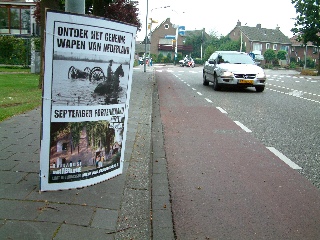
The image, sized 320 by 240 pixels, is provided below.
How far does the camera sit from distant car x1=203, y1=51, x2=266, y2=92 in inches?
683

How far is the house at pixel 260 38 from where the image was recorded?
3841 inches

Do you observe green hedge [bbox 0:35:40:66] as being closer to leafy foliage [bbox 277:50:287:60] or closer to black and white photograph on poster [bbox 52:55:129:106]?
black and white photograph on poster [bbox 52:55:129:106]

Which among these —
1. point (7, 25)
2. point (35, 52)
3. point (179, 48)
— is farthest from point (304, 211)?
point (179, 48)

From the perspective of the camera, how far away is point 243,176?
5246mm

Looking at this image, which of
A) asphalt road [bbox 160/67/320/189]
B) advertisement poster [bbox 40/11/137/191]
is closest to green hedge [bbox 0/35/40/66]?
asphalt road [bbox 160/67/320/189]

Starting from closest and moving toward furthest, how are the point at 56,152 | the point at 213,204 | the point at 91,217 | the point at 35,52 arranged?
the point at 91,217 → the point at 56,152 → the point at 213,204 → the point at 35,52

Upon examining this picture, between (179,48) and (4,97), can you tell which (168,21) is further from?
(4,97)

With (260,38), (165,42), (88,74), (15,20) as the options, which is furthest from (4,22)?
(260,38)

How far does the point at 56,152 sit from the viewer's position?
3.93m

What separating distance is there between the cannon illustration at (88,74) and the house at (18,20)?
1567 inches

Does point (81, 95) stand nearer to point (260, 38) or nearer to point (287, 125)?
point (287, 125)

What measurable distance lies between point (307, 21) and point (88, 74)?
47.6 metres

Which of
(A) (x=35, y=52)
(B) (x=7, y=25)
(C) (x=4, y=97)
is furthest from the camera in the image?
(B) (x=7, y=25)

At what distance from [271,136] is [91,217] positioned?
5.33 meters
